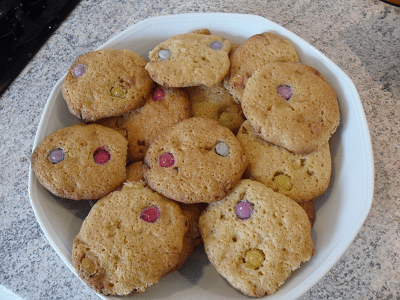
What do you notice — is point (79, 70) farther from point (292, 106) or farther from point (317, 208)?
point (317, 208)

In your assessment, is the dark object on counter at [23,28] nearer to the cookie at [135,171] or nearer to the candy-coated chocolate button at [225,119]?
the cookie at [135,171]

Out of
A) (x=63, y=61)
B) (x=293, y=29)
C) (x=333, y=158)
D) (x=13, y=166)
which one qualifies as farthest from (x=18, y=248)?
(x=293, y=29)

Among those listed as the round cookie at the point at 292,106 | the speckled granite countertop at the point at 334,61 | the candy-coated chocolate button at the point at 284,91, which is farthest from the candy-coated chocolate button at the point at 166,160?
the speckled granite countertop at the point at 334,61

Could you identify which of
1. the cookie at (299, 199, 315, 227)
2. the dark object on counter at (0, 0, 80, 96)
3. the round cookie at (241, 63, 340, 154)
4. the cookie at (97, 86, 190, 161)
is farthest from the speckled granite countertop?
the cookie at (97, 86, 190, 161)

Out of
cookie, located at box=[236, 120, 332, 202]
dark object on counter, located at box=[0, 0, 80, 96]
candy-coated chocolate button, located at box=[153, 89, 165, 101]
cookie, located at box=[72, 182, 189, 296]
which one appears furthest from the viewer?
dark object on counter, located at box=[0, 0, 80, 96]

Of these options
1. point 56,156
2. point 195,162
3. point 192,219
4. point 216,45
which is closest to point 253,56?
point 216,45

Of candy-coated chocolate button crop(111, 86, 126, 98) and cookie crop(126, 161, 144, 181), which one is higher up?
candy-coated chocolate button crop(111, 86, 126, 98)

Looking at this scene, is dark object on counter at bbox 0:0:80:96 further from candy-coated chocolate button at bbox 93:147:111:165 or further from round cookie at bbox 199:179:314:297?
round cookie at bbox 199:179:314:297
